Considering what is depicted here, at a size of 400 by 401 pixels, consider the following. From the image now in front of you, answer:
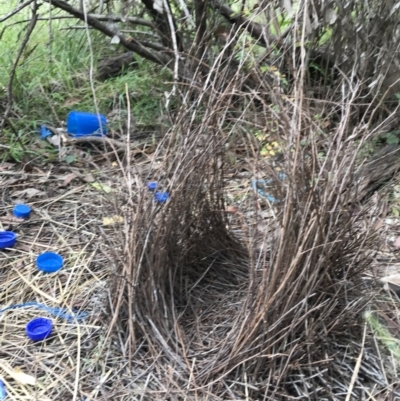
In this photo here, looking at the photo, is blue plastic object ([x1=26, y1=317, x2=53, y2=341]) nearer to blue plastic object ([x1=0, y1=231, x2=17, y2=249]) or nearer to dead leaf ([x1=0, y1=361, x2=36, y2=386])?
dead leaf ([x1=0, y1=361, x2=36, y2=386])

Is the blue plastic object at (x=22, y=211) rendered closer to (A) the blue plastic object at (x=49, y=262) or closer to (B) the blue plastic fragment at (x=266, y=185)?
(A) the blue plastic object at (x=49, y=262)

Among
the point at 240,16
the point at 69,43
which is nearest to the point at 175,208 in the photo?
the point at 240,16

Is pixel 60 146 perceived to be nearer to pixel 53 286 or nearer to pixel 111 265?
pixel 53 286

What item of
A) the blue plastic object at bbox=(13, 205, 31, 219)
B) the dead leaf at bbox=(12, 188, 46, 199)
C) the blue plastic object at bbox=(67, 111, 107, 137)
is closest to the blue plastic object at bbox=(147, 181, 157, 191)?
the blue plastic object at bbox=(13, 205, 31, 219)

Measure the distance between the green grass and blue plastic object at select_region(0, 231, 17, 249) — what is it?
539 millimetres

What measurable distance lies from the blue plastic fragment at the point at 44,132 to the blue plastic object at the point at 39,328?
111 cm

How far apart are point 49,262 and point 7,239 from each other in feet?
0.59

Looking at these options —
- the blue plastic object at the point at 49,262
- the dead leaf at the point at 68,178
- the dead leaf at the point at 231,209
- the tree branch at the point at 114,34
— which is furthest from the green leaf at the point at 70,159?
the dead leaf at the point at 231,209

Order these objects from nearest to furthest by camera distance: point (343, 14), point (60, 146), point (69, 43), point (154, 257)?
point (154, 257)
point (343, 14)
point (60, 146)
point (69, 43)

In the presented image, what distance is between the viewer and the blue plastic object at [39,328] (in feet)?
4.89

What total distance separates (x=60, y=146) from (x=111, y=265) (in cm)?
107

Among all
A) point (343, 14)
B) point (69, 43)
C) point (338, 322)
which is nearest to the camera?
point (338, 322)

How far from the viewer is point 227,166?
1.65 metres

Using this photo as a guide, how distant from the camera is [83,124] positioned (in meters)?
2.49
